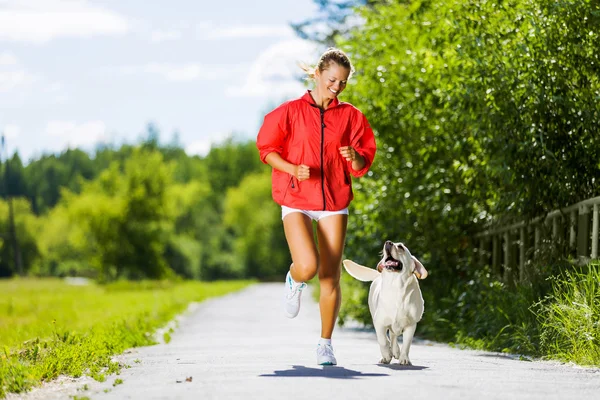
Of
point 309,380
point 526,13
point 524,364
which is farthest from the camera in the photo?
point 526,13

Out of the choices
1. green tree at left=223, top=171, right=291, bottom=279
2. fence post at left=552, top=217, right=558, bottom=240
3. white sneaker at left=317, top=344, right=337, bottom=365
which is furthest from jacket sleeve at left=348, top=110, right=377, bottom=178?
green tree at left=223, top=171, right=291, bottom=279

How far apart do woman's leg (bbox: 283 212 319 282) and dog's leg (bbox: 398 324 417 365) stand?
888 mm

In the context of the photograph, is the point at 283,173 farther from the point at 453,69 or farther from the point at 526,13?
the point at 453,69

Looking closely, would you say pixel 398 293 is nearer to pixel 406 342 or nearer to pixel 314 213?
pixel 406 342

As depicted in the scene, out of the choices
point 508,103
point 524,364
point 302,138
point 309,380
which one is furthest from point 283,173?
point 508,103

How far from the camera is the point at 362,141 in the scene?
8242mm

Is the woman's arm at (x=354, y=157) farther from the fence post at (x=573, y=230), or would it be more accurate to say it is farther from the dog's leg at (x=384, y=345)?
the fence post at (x=573, y=230)

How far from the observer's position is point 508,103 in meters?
12.1

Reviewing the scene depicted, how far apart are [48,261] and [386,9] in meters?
105

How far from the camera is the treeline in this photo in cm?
6631

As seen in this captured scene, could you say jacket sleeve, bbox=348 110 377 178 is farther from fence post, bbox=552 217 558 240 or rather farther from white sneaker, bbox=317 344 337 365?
fence post, bbox=552 217 558 240

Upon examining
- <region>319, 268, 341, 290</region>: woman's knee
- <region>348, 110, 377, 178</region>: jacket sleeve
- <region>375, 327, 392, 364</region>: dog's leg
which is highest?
<region>348, 110, 377, 178</region>: jacket sleeve

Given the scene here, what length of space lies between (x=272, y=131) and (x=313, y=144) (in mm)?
335

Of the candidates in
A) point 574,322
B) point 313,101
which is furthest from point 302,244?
point 574,322
